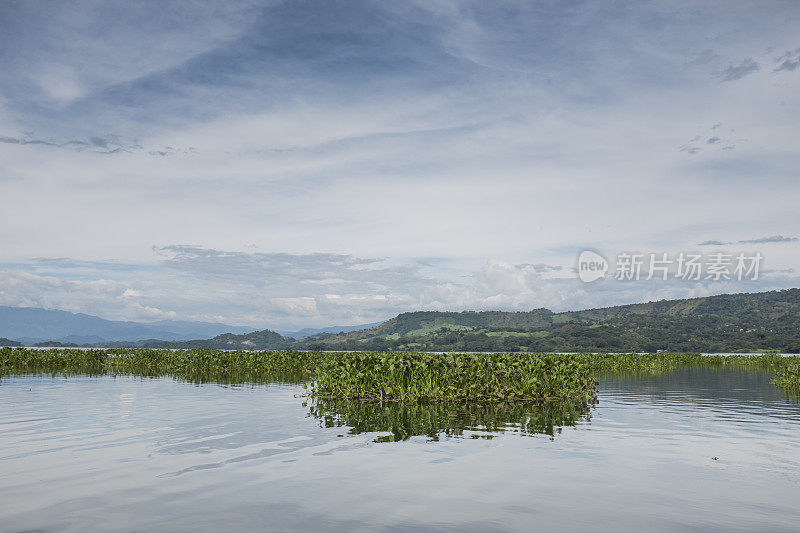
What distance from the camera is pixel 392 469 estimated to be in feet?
49.2

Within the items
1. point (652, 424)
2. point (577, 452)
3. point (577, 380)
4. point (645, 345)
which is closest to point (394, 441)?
point (577, 452)

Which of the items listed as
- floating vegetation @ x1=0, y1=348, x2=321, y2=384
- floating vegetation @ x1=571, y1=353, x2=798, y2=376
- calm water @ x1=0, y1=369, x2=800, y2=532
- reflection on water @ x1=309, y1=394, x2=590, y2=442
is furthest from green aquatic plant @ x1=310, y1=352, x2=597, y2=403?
floating vegetation @ x1=571, y1=353, x2=798, y2=376

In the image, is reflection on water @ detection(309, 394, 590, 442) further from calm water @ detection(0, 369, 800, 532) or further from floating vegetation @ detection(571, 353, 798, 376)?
floating vegetation @ detection(571, 353, 798, 376)

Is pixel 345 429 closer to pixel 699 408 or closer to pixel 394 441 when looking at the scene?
pixel 394 441

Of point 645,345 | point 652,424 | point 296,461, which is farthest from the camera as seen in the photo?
point 645,345

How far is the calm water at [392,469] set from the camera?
438 inches

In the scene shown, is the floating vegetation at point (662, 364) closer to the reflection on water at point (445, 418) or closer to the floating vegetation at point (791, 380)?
the floating vegetation at point (791, 380)

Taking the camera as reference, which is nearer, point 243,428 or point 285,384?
point 243,428

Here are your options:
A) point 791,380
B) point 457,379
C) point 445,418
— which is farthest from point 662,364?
point 445,418

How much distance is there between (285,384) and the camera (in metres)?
42.4

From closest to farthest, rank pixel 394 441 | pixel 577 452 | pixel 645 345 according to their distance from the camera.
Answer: pixel 577 452, pixel 394 441, pixel 645 345

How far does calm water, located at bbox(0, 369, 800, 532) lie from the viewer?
36.5 feet

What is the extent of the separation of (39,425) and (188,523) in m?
14.5

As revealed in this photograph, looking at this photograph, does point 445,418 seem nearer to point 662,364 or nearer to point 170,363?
point 170,363
